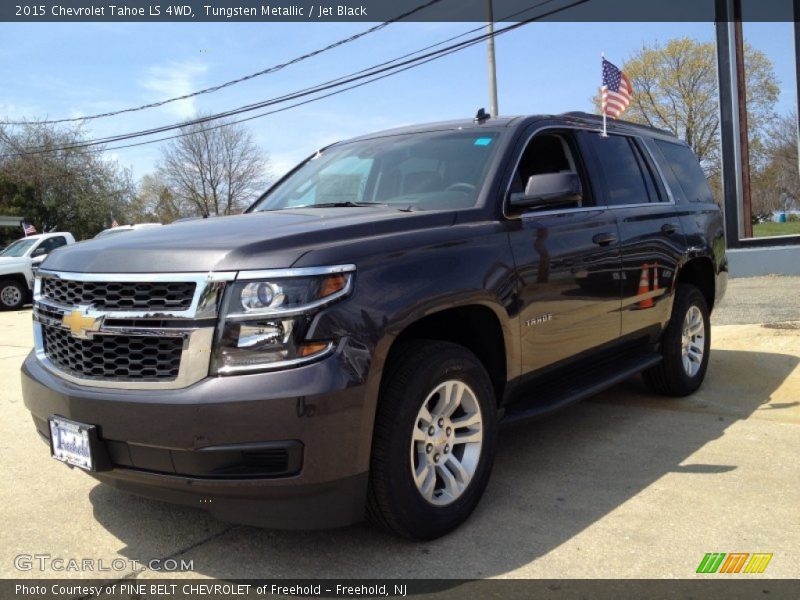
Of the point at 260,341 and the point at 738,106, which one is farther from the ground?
the point at 738,106

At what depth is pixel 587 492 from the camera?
3.62m

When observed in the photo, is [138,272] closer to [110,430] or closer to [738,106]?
[110,430]

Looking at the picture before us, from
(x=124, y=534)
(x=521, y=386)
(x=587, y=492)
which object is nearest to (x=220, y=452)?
(x=124, y=534)

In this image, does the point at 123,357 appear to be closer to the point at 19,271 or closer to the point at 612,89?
the point at 612,89

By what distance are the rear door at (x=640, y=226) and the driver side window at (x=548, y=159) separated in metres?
0.16

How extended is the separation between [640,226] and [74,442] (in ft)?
11.7

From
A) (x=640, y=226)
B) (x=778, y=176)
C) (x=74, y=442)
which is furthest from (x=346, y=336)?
(x=778, y=176)

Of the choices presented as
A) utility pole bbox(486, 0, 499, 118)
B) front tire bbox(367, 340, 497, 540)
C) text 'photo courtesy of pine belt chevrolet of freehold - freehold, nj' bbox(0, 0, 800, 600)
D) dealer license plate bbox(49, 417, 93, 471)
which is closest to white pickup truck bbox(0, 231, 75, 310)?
utility pole bbox(486, 0, 499, 118)

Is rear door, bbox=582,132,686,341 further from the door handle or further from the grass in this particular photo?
the grass

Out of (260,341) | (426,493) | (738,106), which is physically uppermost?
(738,106)

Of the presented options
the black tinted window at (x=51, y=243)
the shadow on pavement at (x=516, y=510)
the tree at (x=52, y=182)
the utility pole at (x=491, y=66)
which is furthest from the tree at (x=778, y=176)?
the tree at (x=52, y=182)

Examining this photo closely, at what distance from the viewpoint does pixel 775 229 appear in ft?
48.6

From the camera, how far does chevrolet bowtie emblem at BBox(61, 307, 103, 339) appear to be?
2775 mm

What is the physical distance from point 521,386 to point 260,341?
1606 millimetres
